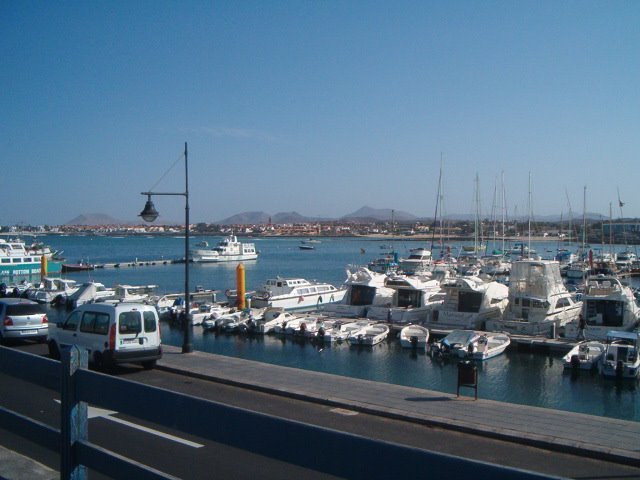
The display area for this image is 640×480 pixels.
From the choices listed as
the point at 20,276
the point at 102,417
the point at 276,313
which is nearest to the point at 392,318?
the point at 276,313

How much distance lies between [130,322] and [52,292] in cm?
3515

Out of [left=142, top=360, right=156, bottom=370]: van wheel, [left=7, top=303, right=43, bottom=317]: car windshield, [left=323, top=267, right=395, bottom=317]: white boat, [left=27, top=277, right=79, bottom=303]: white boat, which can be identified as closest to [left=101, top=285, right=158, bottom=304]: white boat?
[left=27, top=277, right=79, bottom=303]: white boat

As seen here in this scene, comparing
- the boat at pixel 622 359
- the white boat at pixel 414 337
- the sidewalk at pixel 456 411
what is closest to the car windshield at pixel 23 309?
the sidewalk at pixel 456 411

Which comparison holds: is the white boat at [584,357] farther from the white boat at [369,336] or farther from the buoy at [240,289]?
the buoy at [240,289]

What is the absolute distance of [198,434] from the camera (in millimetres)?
2697

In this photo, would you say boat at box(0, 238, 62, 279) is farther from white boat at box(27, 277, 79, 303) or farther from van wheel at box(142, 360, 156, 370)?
van wheel at box(142, 360, 156, 370)

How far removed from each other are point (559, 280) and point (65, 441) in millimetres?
34019

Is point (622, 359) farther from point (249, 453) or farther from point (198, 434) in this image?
point (198, 434)

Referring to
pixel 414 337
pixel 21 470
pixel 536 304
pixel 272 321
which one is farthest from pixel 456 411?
pixel 272 321

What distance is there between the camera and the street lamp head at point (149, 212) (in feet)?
60.0

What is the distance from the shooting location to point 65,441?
3.20m

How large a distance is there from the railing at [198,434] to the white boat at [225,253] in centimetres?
10869

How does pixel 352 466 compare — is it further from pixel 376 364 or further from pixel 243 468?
pixel 376 364

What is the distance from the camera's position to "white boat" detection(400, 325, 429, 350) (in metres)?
29.1
